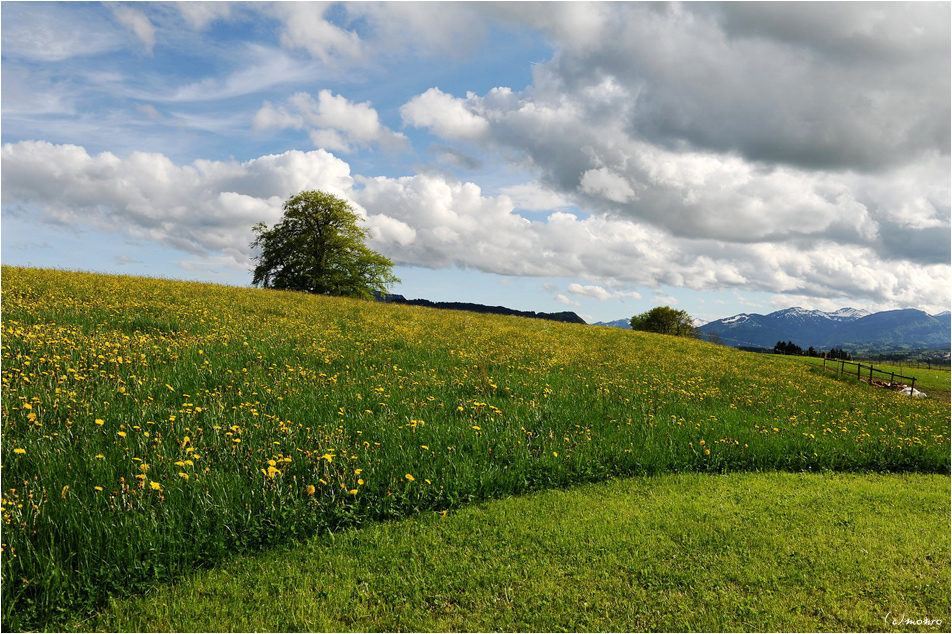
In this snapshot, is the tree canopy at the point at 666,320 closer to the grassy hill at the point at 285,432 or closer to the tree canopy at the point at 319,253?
the tree canopy at the point at 319,253

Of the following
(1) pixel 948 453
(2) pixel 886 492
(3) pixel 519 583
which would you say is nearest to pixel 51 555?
(3) pixel 519 583

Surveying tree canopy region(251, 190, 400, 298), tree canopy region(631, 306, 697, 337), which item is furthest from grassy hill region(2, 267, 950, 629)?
tree canopy region(631, 306, 697, 337)

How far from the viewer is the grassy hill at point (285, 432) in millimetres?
4867

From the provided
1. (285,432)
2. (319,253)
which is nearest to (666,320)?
(319,253)

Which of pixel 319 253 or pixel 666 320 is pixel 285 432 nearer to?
pixel 319 253

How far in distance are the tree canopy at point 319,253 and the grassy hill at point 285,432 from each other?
25612 millimetres

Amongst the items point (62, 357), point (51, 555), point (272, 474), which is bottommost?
point (51, 555)

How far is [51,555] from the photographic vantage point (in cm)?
428

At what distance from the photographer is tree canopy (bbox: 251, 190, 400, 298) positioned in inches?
1677

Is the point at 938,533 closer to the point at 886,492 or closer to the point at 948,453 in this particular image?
the point at 886,492

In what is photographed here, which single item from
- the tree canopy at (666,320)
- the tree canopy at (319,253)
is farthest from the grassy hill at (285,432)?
the tree canopy at (666,320)

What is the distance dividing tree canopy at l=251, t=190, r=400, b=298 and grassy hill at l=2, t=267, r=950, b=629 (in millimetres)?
25612

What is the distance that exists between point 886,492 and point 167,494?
9946 mm

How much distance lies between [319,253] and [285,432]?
126 ft
